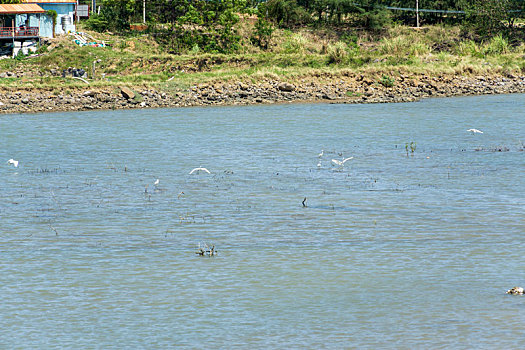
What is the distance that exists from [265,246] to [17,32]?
50.0 metres

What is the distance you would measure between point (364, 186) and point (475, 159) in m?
5.69

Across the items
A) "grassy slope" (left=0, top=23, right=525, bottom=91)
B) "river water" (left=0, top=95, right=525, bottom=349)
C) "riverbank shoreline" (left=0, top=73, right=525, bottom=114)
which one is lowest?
"river water" (left=0, top=95, right=525, bottom=349)

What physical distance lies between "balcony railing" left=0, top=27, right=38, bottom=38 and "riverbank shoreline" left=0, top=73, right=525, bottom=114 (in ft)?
51.8

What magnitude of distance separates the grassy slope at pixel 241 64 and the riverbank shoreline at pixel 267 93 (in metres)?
0.59

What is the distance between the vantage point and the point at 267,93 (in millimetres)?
44438

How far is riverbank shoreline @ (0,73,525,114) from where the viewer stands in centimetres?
4197

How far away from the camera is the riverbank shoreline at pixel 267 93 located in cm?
4197

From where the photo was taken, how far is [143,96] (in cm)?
4309

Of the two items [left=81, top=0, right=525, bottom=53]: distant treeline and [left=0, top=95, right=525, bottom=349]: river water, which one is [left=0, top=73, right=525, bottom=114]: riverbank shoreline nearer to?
[left=81, top=0, right=525, bottom=53]: distant treeline

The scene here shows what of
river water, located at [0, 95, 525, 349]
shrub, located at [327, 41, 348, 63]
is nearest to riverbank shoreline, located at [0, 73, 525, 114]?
shrub, located at [327, 41, 348, 63]

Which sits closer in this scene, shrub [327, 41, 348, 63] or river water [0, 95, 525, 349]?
river water [0, 95, 525, 349]

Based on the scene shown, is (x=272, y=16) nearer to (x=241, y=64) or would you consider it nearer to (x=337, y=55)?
(x=241, y=64)

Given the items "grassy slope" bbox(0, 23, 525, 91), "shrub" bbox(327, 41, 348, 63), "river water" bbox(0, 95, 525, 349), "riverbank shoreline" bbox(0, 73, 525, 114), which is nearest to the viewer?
"river water" bbox(0, 95, 525, 349)

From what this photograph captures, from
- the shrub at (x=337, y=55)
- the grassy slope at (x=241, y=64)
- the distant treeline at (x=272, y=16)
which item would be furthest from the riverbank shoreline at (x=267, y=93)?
the distant treeline at (x=272, y=16)
